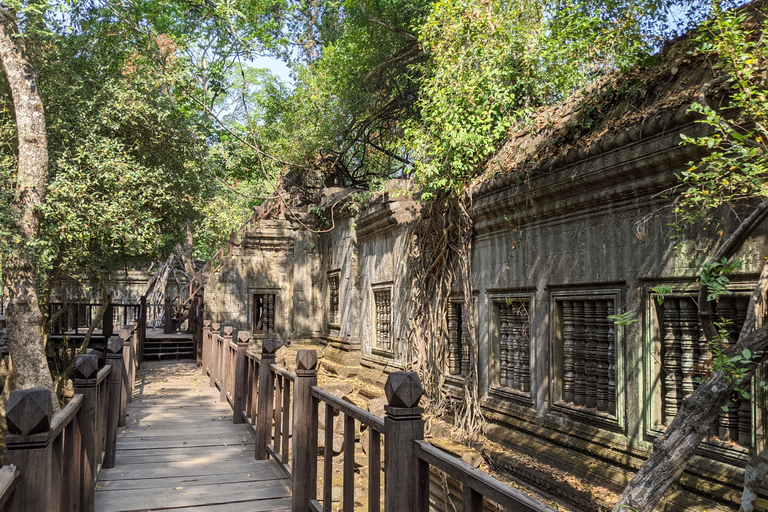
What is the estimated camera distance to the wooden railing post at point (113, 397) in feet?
17.7

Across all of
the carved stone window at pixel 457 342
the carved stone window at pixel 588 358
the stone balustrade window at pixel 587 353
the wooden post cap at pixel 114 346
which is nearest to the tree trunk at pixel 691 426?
the carved stone window at pixel 588 358

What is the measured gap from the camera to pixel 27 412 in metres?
2.29

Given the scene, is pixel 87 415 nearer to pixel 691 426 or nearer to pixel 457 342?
pixel 691 426

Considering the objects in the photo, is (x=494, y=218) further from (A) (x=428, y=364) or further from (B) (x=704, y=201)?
(B) (x=704, y=201)

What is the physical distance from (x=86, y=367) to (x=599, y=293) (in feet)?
13.8

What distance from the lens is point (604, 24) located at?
6027 mm

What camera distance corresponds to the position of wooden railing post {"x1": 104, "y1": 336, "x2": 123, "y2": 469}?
540 cm

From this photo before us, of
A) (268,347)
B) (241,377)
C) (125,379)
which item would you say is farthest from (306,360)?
(125,379)

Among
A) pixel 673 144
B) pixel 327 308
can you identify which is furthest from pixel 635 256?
pixel 327 308

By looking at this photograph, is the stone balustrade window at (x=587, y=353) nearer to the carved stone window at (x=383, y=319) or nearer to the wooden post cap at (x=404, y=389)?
the wooden post cap at (x=404, y=389)

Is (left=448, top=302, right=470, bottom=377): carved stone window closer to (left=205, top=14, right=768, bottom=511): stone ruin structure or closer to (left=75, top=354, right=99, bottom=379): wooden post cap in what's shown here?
(left=205, top=14, right=768, bottom=511): stone ruin structure

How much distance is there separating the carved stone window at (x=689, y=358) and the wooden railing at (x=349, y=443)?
2.01 meters

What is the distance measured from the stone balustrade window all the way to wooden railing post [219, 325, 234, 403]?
15.1 feet

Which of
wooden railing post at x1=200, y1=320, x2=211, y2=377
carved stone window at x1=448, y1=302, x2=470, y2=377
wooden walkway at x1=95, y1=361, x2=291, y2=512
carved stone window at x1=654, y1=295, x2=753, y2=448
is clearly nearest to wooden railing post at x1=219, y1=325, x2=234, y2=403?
wooden walkway at x1=95, y1=361, x2=291, y2=512
